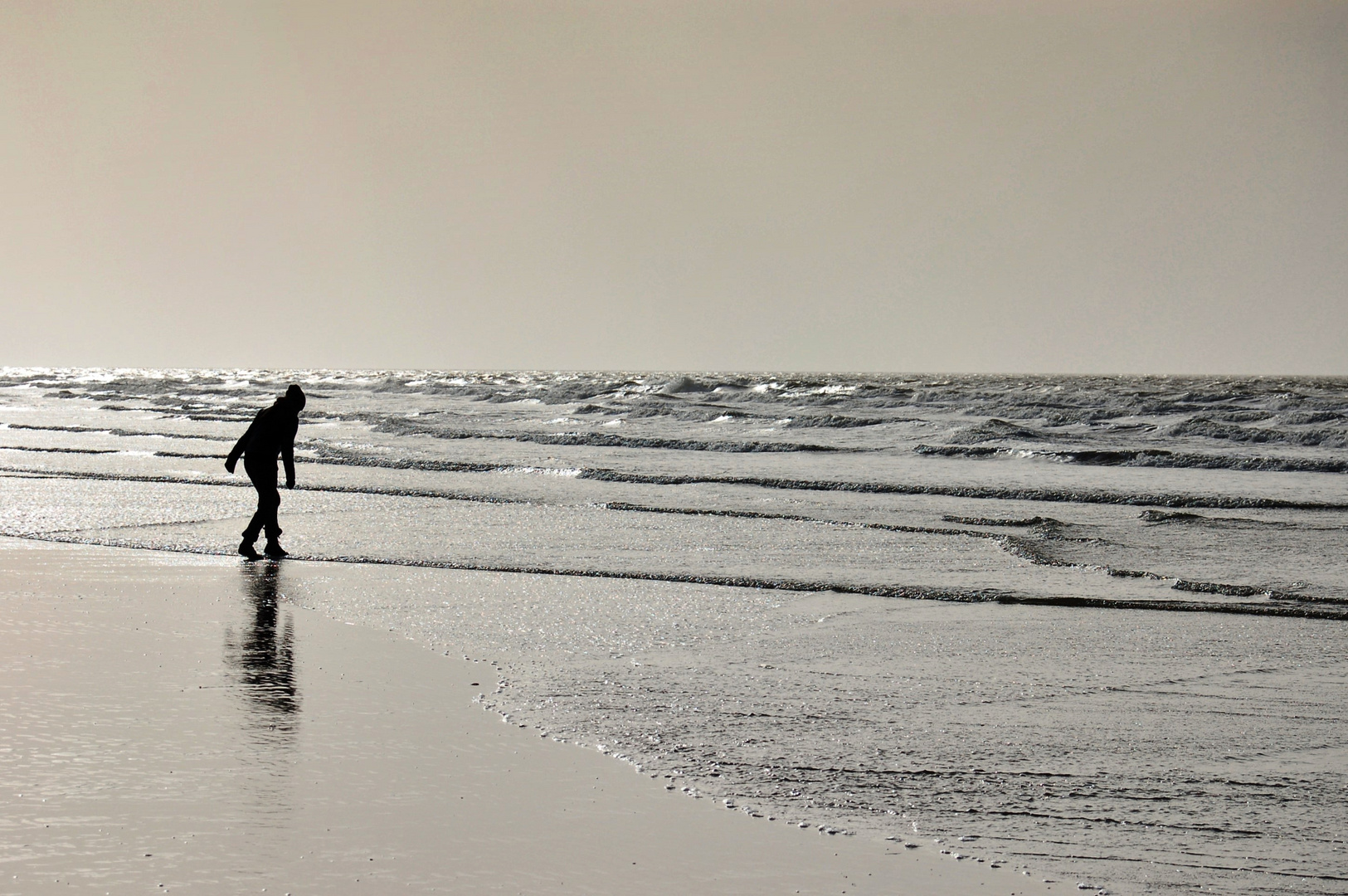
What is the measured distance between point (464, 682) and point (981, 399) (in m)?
39.1

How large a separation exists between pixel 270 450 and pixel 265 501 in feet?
1.73

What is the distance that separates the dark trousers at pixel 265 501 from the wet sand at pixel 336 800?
12.9 ft

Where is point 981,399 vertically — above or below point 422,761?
above

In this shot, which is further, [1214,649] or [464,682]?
[1214,649]

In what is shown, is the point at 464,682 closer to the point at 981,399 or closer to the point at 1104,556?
the point at 1104,556

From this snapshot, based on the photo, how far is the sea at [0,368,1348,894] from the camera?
14.3 feet

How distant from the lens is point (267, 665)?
630cm

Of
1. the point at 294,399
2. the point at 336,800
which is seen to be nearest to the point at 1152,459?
the point at 294,399

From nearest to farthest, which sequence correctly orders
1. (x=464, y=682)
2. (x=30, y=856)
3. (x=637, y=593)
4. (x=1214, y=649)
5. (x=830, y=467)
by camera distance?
(x=30, y=856)
(x=464, y=682)
(x=1214, y=649)
(x=637, y=593)
(x=830, y=467)

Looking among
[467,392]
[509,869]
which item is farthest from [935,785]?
[467,392]

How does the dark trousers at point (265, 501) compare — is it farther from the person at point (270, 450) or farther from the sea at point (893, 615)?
the sea at point (893, 615)

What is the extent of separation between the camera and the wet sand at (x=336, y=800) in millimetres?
3656

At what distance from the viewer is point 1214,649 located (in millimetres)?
7105

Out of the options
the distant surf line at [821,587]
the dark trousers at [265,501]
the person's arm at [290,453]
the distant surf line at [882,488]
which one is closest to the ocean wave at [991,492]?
the distant surf line at [882,488]
